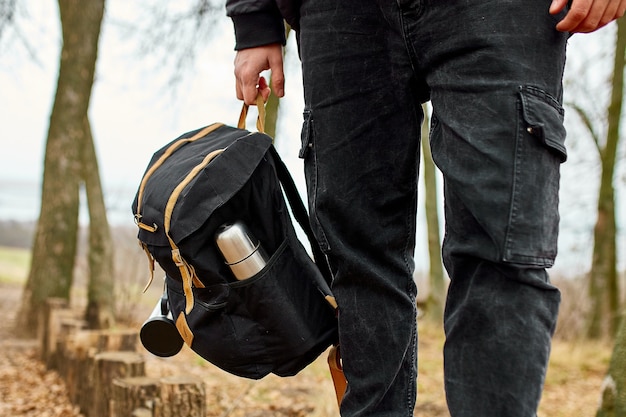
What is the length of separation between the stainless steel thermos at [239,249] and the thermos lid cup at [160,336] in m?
0.28

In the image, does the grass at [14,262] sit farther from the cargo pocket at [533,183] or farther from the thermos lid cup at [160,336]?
the cargo pocket at [533,183]

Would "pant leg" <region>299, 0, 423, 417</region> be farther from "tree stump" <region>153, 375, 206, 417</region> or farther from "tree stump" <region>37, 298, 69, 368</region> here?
"tree stump" <region>37, 298, 69, 368</region>

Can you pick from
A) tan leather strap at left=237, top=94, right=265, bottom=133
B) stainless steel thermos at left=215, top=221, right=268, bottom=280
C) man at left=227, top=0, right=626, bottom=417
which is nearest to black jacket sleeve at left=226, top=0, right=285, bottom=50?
man at left=227, top=0, right=626, bottom=417

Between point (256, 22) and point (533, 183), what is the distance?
2.56ft

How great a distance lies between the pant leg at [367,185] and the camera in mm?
1283

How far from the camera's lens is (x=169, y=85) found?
818cm

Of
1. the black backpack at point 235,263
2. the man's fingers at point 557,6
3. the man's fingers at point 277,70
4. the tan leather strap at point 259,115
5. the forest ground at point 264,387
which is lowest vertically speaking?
the forest ground at point 264,387

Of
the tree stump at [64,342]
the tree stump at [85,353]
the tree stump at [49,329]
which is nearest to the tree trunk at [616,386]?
the tree stump at [85,353]

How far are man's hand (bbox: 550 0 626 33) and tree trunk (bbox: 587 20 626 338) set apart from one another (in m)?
7.64

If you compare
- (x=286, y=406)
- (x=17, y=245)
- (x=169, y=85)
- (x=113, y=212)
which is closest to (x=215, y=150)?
(x=286, y=406)

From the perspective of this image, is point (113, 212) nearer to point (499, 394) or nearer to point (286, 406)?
point (286, 406)

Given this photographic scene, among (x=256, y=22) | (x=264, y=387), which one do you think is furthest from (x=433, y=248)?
(x=256, y=22)

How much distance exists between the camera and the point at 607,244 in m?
8.95

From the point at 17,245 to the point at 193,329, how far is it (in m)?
21.6
